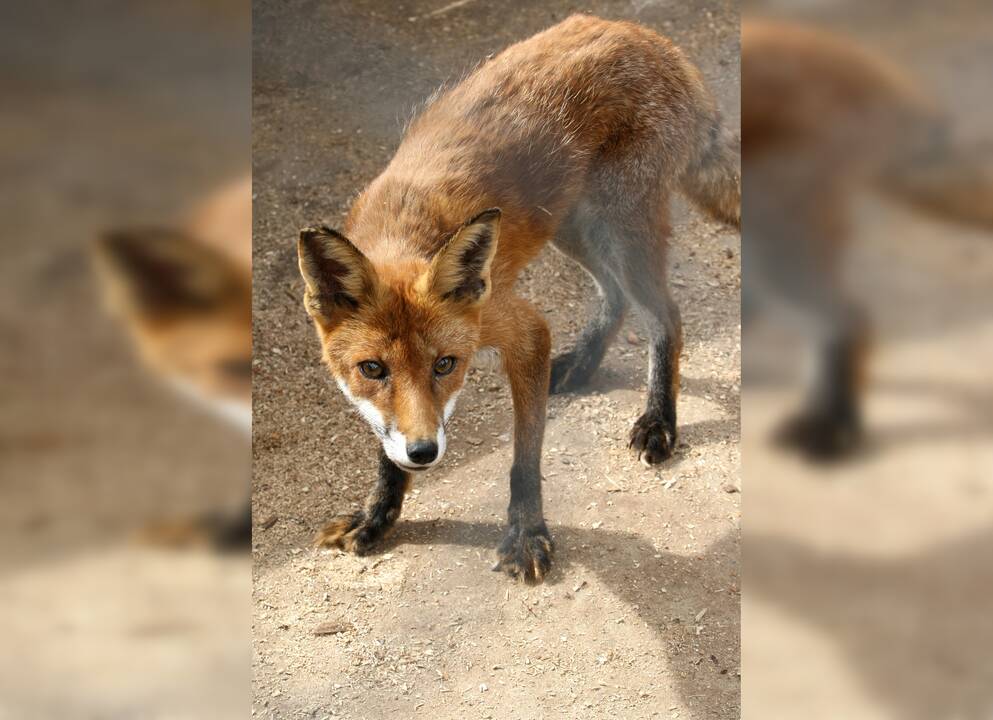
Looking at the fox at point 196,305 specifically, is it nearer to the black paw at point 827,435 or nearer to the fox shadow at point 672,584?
the fox shadow at point 672,584

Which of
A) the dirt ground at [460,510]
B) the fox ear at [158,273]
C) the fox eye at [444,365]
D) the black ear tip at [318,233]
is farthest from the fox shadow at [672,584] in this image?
the fox ear at [158,273]

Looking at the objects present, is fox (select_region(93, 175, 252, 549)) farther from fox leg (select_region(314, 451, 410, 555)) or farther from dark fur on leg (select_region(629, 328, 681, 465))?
dark fur on leg (select_region(629, 328, 681, 465))

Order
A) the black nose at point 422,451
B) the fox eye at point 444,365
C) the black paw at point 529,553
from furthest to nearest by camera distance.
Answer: the black paw at point 529,553 < the fox eye at point 444,365 < the black nose at point 422,451

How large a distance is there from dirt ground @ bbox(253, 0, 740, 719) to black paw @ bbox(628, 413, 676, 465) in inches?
1.2

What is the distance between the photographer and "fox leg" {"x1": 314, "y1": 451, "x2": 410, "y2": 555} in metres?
2.52

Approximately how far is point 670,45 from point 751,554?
131cm

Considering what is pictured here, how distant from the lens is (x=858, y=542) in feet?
6.44

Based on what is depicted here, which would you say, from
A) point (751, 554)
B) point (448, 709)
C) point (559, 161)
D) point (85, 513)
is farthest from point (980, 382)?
point (85, 513)

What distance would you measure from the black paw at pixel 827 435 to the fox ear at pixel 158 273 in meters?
1.21

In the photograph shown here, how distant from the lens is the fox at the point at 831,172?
1.90 meters

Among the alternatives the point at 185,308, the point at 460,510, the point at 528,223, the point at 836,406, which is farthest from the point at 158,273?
the point at 836,406

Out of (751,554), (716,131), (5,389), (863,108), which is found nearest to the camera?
(5,389)

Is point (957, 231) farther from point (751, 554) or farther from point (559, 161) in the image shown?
point (559, 161)

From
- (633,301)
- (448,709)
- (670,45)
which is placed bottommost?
(448,709)
